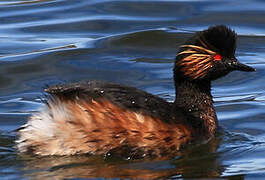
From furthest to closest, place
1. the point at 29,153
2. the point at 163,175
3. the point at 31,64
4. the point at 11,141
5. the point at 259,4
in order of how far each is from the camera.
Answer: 1. the point at 259,4
2. the point at 31,64
3. the point at 11,141
4. the point at 29,153
5. the point at 163,175

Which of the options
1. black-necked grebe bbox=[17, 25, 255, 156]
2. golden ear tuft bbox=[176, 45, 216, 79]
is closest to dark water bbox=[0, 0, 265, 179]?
black-necked grebe bbox=[17, 25, 255, 156]

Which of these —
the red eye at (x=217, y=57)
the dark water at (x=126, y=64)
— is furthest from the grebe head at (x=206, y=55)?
the dark water at (x=126, y=64)

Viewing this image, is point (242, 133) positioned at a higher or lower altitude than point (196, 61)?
lower

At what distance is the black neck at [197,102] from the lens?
781cm

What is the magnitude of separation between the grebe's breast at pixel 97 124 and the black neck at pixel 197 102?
2.18 ft

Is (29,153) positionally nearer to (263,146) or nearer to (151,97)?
(151,97)

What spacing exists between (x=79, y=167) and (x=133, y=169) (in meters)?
0.45

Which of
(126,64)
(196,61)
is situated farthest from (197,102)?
(126,64)

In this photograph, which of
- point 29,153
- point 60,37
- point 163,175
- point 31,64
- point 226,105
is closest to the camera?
point 163,175

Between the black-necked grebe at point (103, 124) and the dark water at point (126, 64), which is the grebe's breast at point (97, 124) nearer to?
the black-necked grebe at point (103, 124)

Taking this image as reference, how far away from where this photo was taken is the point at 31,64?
36.0 ft

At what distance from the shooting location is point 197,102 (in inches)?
312

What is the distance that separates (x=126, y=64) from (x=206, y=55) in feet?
11.2

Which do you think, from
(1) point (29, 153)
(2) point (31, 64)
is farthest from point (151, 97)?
(2) point (31, 64)
